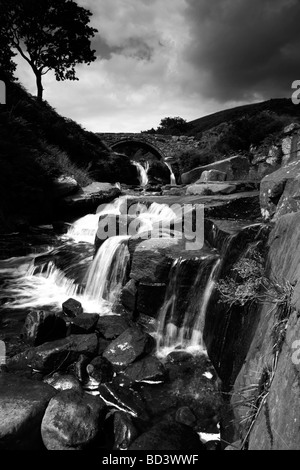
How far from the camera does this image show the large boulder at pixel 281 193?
6.18 m

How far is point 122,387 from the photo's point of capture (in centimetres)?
556

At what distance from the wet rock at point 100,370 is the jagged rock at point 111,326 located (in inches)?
A: 36.1

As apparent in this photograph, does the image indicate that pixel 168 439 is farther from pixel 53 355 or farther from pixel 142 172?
pixel 142 172

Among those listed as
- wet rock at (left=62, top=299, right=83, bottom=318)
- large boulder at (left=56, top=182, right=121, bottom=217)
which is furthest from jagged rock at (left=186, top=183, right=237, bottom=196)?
wet rock at (left=62, top=299, right=83, bottom=318)

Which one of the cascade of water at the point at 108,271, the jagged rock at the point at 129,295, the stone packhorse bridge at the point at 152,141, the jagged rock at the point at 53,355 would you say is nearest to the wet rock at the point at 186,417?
the jagged rock at the point at 53,355

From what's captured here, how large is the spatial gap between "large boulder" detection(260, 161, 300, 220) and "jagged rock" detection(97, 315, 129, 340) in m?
4.36

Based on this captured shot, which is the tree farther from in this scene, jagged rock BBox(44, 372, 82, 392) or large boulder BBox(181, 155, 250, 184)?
jagged rock BBox(44, 372, 82, 392)

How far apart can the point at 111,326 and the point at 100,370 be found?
147 cm

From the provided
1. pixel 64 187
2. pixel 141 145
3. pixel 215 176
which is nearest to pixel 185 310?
pixel 215 176

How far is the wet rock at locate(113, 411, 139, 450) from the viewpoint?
13.8 feet

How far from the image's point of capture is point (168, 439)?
13.3 feet
